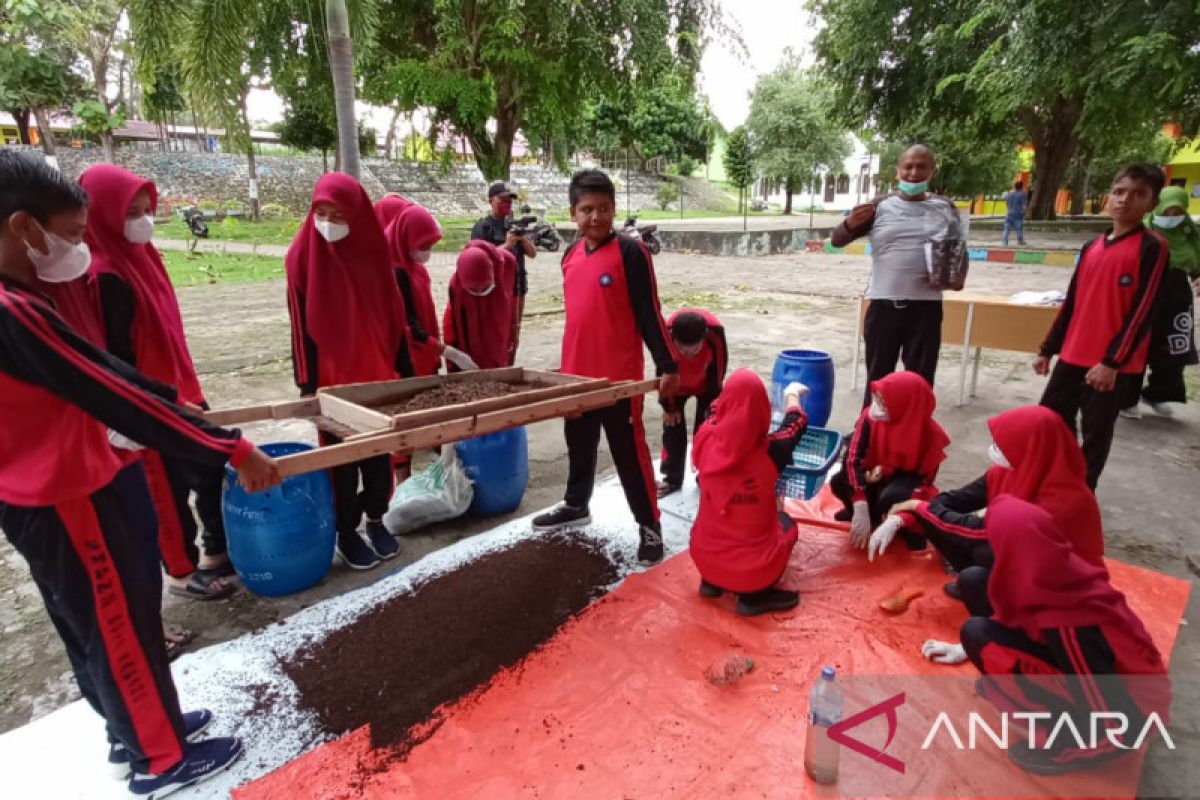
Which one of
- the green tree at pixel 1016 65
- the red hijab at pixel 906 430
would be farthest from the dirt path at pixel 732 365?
the green tree at pixel 1016 65

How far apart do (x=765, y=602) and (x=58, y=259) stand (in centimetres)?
250

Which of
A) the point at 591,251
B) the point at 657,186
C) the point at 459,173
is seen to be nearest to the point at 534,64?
the point at 591,251

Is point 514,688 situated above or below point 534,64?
below

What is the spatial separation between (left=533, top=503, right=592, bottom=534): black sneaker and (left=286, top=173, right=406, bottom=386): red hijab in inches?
41.0

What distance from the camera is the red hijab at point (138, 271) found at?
235 cm

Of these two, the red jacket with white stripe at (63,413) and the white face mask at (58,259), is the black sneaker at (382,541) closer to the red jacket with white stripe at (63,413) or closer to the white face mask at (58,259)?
the red jacket with white stripe at (63,413)

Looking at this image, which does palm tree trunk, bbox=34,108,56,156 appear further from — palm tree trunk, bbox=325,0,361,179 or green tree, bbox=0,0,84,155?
palm tree trunk, bbox=325,0,361,179

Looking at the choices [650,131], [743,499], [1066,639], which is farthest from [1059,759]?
[650,131]

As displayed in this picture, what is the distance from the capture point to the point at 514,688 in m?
2.23

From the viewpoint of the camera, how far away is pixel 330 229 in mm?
2719

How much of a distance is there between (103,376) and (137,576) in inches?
21.8

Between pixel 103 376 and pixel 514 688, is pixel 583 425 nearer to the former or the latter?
pixel 514 688

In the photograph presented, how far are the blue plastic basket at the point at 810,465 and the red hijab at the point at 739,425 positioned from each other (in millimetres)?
613

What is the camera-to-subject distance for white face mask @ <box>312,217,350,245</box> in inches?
107
